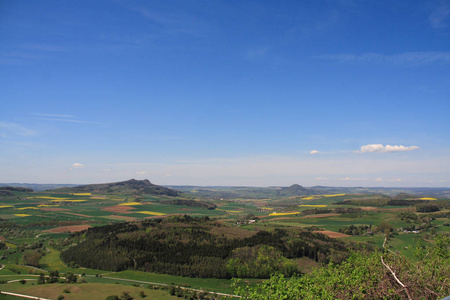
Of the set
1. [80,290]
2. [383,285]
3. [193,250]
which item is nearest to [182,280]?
[193,250]

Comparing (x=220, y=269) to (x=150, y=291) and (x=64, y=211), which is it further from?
(x=64, y=211)

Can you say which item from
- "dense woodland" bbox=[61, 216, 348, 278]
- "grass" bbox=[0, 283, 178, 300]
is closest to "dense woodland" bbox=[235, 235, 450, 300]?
"grass" bbox=[0, 283, 178, 300]

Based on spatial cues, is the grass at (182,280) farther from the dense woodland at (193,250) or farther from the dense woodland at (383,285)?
the dense woodland at (383,285)

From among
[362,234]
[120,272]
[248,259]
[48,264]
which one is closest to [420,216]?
[362,234]

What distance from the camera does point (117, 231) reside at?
117 meters

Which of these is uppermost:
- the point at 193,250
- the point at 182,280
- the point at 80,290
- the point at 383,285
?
the point at 383,285

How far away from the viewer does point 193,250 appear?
9681 centimetres

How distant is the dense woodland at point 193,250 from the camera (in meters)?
87.2

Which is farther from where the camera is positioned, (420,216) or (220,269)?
(420,216)

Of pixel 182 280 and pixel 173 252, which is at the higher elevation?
pixel 173 252

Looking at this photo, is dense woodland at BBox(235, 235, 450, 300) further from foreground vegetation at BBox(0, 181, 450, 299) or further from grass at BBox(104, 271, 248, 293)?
grass at BBox(104, 271, 248, 293)

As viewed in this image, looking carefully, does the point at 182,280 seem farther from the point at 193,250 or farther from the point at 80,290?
the point at 80,290

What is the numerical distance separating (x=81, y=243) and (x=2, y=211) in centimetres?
10193

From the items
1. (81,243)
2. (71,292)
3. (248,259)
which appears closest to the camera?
(71,292)
